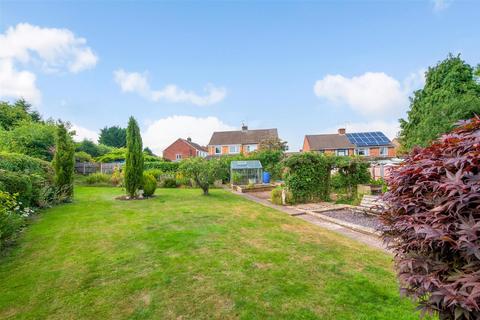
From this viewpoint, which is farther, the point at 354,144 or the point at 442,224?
the point at 354,144

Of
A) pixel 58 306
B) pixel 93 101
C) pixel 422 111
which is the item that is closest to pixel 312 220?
pixel 58 306

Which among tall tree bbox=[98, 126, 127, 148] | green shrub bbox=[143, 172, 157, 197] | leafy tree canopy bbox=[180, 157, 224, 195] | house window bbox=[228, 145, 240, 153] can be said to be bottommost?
green shrub bbox=[143, 172, 157, 197]

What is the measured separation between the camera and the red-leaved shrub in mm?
1397

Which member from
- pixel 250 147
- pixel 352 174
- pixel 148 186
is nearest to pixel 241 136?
pixel 250 147

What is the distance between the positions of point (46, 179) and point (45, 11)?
7.00m

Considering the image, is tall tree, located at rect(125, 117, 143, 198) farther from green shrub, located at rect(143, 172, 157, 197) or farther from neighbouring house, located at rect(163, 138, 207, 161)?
neighbouring house, located at rect(163, 138, 207, 161)

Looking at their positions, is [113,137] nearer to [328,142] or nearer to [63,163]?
[328,142]

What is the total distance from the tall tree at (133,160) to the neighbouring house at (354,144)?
28741 millimetres

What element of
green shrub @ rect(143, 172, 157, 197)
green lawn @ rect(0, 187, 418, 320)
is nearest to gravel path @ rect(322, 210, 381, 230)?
green lawn @ rect(0, 187, 418, 320)

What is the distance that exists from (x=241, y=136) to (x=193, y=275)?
36.0 m

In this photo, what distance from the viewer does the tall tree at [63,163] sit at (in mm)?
10641

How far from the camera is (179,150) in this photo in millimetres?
42781

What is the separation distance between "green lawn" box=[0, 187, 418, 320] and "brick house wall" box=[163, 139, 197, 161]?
118 ft

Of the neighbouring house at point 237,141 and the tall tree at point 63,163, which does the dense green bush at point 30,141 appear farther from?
the neighbouring house at point 237,141
